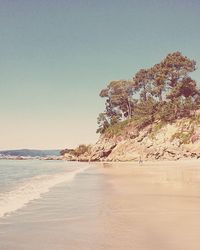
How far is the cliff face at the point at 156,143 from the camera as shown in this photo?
200 ft

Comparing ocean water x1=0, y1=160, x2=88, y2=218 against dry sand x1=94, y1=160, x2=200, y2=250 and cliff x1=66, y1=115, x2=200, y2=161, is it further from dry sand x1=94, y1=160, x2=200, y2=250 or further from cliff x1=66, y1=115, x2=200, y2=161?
cliff x1=66, y1=115, x2=200, y2=161

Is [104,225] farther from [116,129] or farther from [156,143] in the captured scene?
[116,129]

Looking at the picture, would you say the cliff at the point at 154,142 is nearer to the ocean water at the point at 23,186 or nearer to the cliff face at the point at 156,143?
the cliff face at the point at 156,143

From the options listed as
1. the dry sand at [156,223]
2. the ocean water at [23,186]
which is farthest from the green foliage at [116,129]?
the dry sand at [156,223]

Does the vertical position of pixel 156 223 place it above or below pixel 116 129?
below

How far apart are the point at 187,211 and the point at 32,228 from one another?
4.30 metres

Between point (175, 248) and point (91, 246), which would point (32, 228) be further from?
point (175, 248)

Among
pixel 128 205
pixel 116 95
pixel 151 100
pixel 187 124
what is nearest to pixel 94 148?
pixel 116 95

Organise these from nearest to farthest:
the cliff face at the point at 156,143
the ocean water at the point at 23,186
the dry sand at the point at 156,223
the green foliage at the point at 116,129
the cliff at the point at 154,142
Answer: the dry sand at the point at 156,223
the ocean water at the point at 23,186
the cliff face at the point at 156,143
the cliff at the point at 154,142
the green foliage at the point at 116,129

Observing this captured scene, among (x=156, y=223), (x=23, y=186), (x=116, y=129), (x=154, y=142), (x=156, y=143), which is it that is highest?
(x=116, y=129)

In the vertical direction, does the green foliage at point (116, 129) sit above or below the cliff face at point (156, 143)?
above

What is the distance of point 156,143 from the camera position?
67.2 m

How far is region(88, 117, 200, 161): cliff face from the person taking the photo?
61.0 m

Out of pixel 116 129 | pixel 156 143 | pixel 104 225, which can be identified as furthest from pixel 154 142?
pixel 104 225
